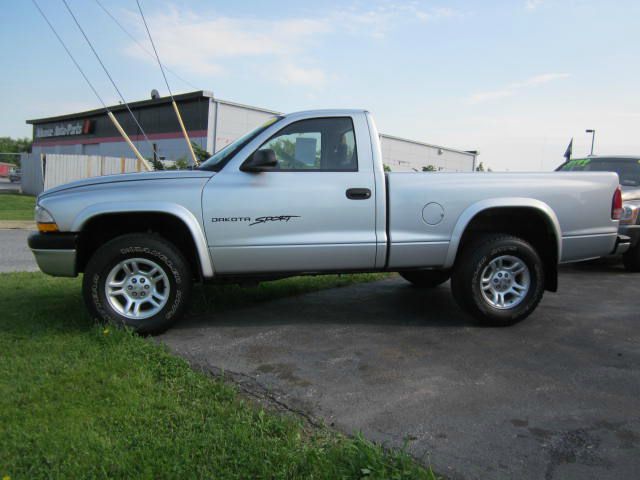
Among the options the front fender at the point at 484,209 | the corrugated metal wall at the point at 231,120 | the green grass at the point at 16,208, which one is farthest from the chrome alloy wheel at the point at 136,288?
the corrugated metal wall at the point at 231,120

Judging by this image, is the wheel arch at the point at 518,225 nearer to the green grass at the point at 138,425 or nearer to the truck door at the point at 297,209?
the truck door at the point at 297,209

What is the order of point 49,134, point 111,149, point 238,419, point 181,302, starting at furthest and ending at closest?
point 49,134
point 111,149
point 181,302
point 238,419

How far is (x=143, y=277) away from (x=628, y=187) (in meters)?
7.10

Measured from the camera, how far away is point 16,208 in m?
19.6

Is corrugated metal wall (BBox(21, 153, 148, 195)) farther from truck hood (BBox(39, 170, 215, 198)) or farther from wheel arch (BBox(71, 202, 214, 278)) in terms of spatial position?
wheel arch (BBox(71, 202, 214, 278))

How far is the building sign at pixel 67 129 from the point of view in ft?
122

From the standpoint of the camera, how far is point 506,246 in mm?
4621

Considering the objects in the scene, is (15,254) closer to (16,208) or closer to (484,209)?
(484,209)

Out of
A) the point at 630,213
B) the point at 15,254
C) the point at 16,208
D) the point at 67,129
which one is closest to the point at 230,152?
the point at 630,213

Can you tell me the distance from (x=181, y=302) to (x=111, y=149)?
33474 mm

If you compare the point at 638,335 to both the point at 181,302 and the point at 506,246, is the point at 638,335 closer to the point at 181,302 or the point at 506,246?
the point at 506,246

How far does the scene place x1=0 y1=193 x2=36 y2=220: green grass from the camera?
16453 mm

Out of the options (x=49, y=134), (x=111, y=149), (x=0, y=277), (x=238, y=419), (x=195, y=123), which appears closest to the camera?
(x=238, y=419)

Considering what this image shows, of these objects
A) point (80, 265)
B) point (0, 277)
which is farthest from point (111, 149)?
point (80, 265)
